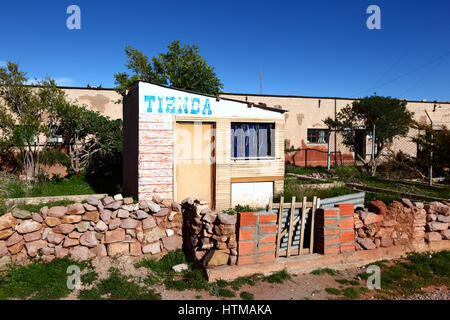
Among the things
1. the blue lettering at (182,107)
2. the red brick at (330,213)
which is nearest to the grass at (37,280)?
the red brick at (330,213)

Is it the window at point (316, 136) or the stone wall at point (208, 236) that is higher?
the window at point (316, 136)

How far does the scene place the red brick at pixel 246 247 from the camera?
5824 mm

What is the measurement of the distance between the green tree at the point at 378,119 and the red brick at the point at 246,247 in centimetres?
1529

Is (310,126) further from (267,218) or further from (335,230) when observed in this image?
(267,218)

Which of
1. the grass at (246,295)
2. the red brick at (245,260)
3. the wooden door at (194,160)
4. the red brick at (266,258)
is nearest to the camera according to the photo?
the grass at (246,295)

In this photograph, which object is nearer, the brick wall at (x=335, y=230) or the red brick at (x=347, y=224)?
the brick wall at (x=335, y=230)

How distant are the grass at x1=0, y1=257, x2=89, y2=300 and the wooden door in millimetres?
4468

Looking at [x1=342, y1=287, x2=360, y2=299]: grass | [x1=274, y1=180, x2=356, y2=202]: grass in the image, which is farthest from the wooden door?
[x1=342, y1=287, x2=360, y2=299]: grass

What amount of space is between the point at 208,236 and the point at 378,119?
17762 millimetres

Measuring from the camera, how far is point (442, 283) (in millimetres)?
5836

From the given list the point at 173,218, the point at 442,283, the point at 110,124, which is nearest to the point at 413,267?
the point at 442,283

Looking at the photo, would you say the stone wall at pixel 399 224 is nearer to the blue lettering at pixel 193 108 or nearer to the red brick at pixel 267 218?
the red brick at pixel 267 218

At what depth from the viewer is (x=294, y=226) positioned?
659cm
